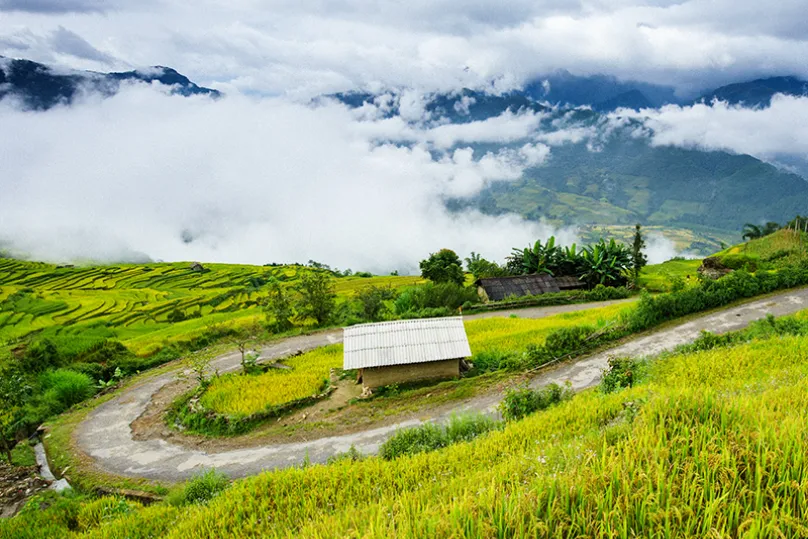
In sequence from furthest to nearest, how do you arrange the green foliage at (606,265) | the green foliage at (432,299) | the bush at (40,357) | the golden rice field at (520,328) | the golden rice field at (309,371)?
the green foliage at (606,265) → the green foliage at (432,299) → the bush at (40,357) → the golden rice field at (520,328) → the golden rice field at (309,371)

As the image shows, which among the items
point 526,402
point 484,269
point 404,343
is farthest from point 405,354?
point 484,269

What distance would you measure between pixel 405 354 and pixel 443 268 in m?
34.4

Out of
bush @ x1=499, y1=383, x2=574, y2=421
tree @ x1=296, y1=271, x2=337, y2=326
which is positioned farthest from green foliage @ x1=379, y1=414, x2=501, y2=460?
tree @ x1=296, y1=271, x2=337, y2=326

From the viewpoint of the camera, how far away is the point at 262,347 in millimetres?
29922

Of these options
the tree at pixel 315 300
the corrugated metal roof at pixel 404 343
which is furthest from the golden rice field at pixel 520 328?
the tree at pixel 315 300

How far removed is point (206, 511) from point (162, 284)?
3564 inches

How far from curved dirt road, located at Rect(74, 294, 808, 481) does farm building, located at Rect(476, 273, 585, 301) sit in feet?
65.5

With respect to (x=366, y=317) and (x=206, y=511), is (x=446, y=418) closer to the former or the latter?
(x=206, y=511)

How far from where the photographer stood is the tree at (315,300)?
35.2 metres

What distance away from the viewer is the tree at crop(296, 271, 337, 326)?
35.2m

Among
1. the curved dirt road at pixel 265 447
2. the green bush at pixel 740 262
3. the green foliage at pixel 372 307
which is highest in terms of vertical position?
the green bush at pixel 740 262

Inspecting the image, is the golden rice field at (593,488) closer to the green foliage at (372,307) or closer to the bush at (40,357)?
the bush at (40,357)

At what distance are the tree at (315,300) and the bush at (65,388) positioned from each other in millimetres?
14713

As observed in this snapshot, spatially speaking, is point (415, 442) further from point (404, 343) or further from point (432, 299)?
point (432, 299)
